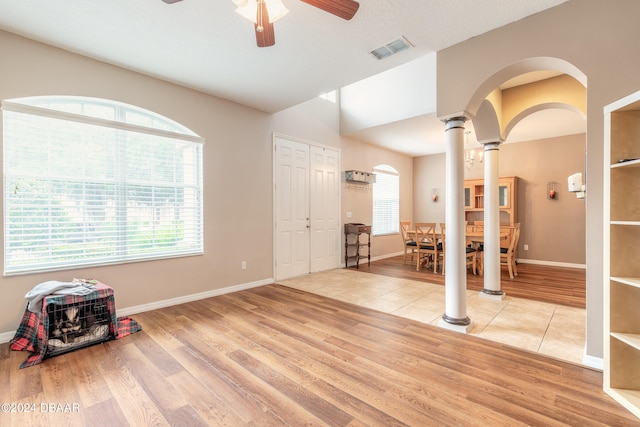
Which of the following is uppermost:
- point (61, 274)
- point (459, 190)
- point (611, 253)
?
point (459, 190)

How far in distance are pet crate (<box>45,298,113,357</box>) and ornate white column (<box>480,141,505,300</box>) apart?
4585 mm

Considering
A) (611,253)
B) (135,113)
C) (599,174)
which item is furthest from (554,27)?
(135,113)

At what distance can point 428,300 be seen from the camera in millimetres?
3895

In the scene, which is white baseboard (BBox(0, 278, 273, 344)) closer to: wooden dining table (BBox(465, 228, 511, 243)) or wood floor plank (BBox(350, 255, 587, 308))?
wood floor plank (BBox(350, 255, 587, 308))

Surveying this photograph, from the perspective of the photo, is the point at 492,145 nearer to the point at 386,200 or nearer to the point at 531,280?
the point at 531,280

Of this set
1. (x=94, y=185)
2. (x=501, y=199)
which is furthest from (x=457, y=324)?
(x=501, y=199)

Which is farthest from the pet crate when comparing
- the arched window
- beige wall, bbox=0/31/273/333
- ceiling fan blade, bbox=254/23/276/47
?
the arched window

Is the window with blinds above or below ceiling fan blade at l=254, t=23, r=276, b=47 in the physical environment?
below

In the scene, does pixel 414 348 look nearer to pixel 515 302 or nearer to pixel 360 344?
pixel 360 344

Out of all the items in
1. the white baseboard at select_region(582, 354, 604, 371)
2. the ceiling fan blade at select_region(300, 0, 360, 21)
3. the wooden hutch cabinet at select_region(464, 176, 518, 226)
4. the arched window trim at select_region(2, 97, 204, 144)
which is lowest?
the white baseboard at select_region(582, 354, 604, 371)

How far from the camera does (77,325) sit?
2615 millimetres

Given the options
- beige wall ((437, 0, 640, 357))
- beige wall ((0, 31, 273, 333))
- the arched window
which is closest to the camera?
beige wall ((437, 0, 640, 357))

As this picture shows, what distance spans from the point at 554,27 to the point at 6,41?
16.1 ft

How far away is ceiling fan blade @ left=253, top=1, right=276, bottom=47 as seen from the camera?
1754 millimetres
